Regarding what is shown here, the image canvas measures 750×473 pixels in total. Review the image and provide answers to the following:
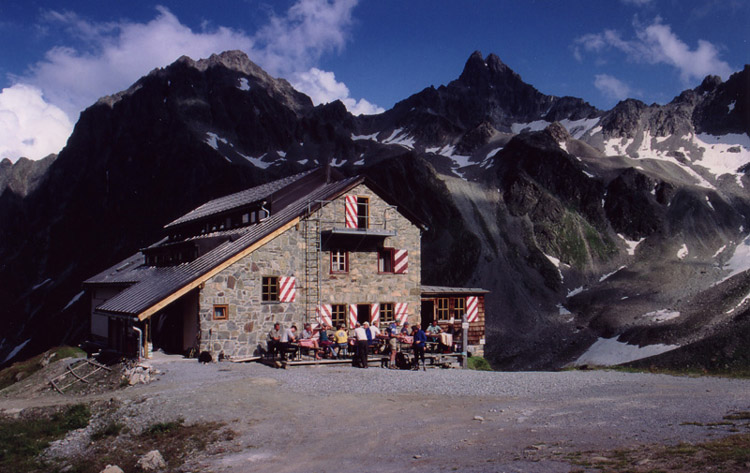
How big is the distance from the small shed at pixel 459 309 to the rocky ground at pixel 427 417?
1225 cm

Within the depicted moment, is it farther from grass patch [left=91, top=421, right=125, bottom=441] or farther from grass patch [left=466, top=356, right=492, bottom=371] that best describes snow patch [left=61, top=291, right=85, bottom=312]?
grass patch [left=91, top=421, right=125, bottom=441]

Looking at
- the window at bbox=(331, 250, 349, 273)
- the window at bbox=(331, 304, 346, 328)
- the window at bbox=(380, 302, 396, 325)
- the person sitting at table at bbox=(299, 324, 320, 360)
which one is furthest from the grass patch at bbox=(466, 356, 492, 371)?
the person sitting at table at bbox=(299, 324, 320, 360)

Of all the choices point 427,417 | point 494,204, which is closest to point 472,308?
point 427,417

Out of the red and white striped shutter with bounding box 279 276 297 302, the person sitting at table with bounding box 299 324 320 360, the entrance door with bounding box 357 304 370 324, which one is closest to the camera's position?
the person sitting at table with bounding box 299 324 320 360

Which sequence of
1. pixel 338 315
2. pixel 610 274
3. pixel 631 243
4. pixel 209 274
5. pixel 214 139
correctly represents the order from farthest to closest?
pixel 214 139, pixel 631 243, pixel 610 274, pixel 338 315, pixel 209 274

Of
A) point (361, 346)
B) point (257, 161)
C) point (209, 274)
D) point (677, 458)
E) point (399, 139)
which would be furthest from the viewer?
point (399, 139)

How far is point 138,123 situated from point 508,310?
84.2 metres

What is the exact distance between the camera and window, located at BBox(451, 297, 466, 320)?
3341 centimetres

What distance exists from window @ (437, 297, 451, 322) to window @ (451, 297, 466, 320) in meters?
0.31

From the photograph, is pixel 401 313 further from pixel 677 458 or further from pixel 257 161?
pixel 257 161

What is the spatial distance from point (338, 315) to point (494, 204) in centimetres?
7208

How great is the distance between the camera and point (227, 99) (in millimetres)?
132375

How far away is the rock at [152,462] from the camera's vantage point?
35.3 ft

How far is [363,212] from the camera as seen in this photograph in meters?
28.5
